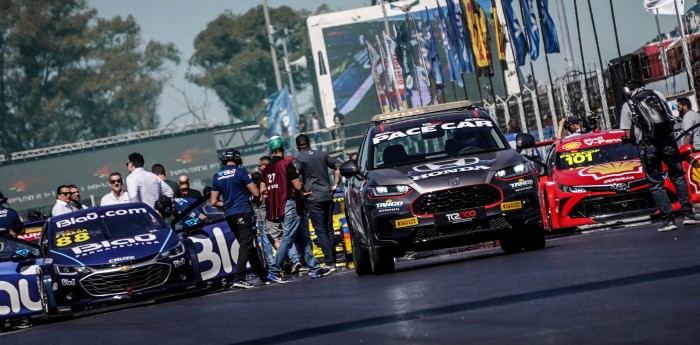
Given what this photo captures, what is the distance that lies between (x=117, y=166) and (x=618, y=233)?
6885cm

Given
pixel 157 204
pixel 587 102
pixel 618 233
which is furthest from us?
pixel 587 102

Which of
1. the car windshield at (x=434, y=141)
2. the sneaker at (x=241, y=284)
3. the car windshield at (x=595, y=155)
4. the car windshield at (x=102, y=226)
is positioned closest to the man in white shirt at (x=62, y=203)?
the car windshield at (x=102, y=226)

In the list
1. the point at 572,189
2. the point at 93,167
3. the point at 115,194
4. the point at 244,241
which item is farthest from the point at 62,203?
the point at 93,167

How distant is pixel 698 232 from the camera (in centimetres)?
1565

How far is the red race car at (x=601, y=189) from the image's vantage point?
769 inches

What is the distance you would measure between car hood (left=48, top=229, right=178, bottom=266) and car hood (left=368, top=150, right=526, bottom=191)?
290cm

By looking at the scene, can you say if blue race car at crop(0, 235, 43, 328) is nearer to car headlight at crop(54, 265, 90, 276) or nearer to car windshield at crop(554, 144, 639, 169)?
car headlight at crop(54, 265, 90, 276)

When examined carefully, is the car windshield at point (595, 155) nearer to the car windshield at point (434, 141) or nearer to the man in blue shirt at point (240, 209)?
the car windshield at point (434, 141)

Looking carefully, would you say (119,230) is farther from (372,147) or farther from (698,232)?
(698,232)

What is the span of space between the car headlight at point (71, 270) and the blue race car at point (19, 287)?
353mm

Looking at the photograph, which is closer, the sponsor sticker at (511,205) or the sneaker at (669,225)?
the sponsor sticker at (511,205)

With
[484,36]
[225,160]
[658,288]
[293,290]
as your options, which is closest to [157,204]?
[225,160]

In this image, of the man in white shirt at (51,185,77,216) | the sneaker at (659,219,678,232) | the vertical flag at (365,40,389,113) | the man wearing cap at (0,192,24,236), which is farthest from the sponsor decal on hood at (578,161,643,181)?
the vertical flag at (365,40,389,113)

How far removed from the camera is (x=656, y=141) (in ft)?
56.0
